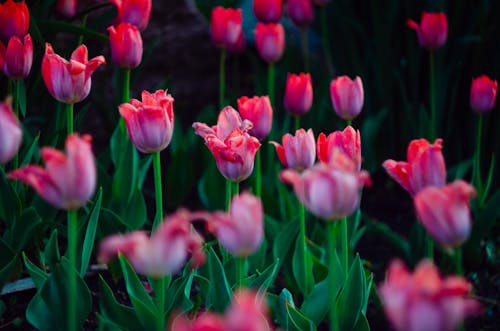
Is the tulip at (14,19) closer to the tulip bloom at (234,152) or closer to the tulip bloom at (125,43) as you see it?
the tulip bloom at (125,43)

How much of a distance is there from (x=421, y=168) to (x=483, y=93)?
2.98 feet

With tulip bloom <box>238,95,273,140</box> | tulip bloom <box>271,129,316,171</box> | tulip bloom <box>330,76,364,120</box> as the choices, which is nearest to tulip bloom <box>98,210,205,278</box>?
tulip bloom <box>271,129,316,171</box>

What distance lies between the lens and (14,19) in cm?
189

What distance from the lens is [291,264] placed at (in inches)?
83.6

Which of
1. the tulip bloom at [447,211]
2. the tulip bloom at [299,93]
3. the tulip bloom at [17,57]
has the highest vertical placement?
the tulip bloom at [17,57]

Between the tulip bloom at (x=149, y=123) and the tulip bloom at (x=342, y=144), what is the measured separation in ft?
0.93

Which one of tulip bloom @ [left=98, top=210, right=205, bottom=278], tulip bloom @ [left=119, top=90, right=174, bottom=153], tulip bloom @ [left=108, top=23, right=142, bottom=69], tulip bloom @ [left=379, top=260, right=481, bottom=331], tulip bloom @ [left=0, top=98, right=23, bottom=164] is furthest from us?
tulip bloom @ [left=108, top=23, right=142, bottom=69]

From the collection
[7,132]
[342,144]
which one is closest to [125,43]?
[342,144]

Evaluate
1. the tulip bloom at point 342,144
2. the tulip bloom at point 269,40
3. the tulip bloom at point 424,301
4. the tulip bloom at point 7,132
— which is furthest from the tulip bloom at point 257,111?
the tulip bloom at point 424,301

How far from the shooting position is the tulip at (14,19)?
187 cm

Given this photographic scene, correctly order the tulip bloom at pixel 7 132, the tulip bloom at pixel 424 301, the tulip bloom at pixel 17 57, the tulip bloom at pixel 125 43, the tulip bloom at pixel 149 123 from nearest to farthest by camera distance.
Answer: the tulip bloom at pixel 424 301 < the tulip bloom at pixel 7 132 < the tulip bloom at pixel 149 123 < the tulip bloom at pixel 17 57 < the tulip bloom at pixel 125 43

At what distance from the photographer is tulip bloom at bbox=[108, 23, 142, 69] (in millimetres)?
1967

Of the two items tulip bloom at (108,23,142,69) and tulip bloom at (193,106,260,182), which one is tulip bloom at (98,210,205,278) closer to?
tulip bloom at (193,106,260,182)

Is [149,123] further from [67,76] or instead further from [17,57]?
[17,57]
